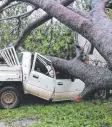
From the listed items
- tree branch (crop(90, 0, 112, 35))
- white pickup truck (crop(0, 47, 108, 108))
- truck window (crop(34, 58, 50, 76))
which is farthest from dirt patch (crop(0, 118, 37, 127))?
tree branch (crop(90, 0, 112, 35))

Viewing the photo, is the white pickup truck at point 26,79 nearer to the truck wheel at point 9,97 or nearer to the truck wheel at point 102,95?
the truck wheel at point 9,97

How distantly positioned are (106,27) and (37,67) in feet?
19.3

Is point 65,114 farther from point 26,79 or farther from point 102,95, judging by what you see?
point 102,95

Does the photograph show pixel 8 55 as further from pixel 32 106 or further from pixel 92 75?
pixel 92 75

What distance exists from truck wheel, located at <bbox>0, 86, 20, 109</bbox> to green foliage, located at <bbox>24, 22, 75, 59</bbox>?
4.44 meters

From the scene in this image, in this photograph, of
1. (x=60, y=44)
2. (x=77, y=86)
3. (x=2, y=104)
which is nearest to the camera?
(x=2, y=104)

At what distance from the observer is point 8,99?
1217cm

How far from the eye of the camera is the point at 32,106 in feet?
40.7

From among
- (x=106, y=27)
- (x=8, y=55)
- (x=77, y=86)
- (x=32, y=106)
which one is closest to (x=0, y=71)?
(x=8, y=55)

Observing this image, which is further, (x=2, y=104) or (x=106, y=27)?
(x=2, y=104)

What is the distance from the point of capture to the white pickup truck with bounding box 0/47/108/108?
12164 millimetres

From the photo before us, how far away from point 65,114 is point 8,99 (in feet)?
7.55

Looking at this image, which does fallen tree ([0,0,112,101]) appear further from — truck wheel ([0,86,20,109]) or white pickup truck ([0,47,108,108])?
truck wheel ([0,86,20,109])

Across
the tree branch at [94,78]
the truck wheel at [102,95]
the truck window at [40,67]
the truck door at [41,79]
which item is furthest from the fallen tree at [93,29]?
the truck wheel at [102,95]
